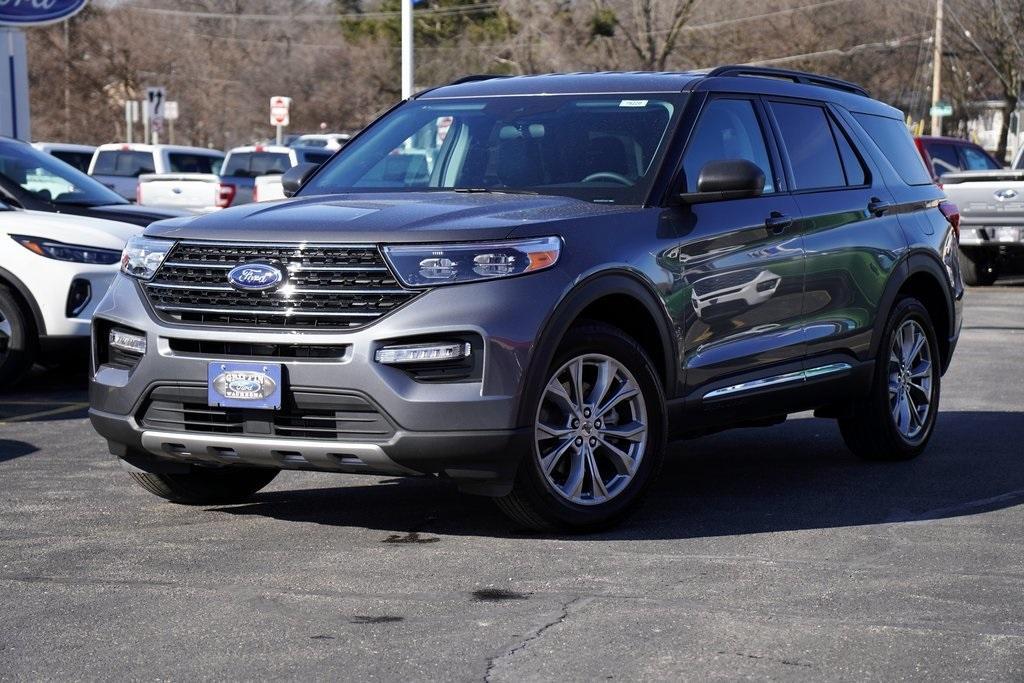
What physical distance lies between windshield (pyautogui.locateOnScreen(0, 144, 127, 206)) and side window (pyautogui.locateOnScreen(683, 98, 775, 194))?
652 cm

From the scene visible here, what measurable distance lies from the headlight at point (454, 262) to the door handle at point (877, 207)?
9.10 ft

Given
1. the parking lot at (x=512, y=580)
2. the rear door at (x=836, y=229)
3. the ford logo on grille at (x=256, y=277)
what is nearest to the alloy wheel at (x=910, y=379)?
the parking lot at (x=512, y=580)

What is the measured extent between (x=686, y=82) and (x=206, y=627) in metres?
3.39

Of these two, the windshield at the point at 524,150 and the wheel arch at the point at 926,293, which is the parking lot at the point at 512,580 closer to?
the wheel arch at the point at 926,293

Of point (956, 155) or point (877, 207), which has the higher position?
point (877, 207)

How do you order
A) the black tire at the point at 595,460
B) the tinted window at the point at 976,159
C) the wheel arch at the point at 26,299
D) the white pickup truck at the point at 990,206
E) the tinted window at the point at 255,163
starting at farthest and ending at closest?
the tinted window at the point at 255,163, the tinted window at the point at 976,159, the white pickup truck at the point at 990,206, the wheel arch at the point at 26,299, the black tire at the point at 595,460

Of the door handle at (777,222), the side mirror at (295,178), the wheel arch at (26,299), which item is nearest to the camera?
the door handle at (777,222)

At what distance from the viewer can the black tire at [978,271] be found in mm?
22609

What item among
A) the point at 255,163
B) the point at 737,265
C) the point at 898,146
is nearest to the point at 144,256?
the point at 737,265

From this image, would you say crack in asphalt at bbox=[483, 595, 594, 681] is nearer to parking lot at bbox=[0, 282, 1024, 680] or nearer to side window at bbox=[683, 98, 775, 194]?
parking lot at bbox=[0, 282, 1024, 680]

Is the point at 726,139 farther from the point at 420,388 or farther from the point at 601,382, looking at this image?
the point at 420,388

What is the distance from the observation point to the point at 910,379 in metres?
8.51

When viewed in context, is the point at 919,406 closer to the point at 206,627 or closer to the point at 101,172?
the point at 206,627

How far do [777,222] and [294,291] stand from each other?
2.36 metres
